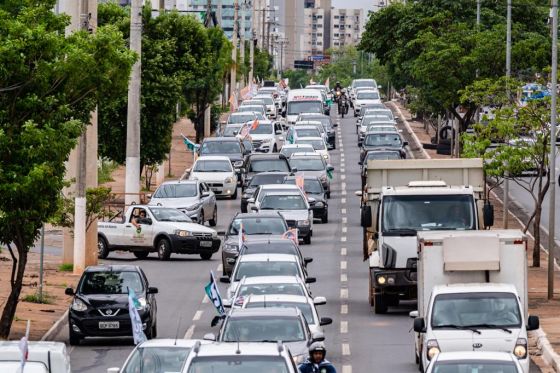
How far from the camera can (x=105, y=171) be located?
70500mm

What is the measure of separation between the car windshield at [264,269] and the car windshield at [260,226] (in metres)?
8.72

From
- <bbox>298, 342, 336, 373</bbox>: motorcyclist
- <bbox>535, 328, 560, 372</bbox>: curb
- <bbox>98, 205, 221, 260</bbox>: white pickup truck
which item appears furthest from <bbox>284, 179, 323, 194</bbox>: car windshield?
<bbox>298, 342, 336, 373</bbox>: motorcyclist

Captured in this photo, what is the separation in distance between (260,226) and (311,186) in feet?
41.8

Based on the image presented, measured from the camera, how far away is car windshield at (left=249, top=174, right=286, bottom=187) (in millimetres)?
59156

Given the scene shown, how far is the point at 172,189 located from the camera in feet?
180

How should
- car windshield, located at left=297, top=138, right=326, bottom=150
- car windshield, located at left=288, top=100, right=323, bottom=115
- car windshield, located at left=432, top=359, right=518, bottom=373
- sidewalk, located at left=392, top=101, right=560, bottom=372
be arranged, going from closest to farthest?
car windshield, located at left=432, top=359, right=518, bottom=373, sidewalk, located at left=392, top=101, right=560, bottom=372, car windshield, located at left=297, top=138, right=326, bottom=150, car windshield, located at left=288, top=100, right=323, bottom=115

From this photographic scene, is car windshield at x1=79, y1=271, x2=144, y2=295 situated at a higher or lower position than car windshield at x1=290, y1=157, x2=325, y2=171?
lower

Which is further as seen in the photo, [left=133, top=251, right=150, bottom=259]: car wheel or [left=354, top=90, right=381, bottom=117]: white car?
[left=354, top=90, right=381, bottom=117]: white car

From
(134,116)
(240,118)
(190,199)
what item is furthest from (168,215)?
(240,118)

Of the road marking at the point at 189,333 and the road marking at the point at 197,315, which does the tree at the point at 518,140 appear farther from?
the road marking at the point at 189,333

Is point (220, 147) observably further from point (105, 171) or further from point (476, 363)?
point (476, 363)

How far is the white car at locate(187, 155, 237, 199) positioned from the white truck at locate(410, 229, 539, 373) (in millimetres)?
31728

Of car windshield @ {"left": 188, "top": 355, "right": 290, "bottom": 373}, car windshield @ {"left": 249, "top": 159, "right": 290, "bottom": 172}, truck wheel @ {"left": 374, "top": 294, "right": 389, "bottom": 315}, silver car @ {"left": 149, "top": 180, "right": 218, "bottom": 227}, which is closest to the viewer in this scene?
car windshield @ {"left": 188, "top": 355, "right": 290, "bottom": 373}

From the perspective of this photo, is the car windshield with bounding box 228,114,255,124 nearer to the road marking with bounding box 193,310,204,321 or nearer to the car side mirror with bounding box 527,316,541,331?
the road marking with bounding box 193,310,204,321
